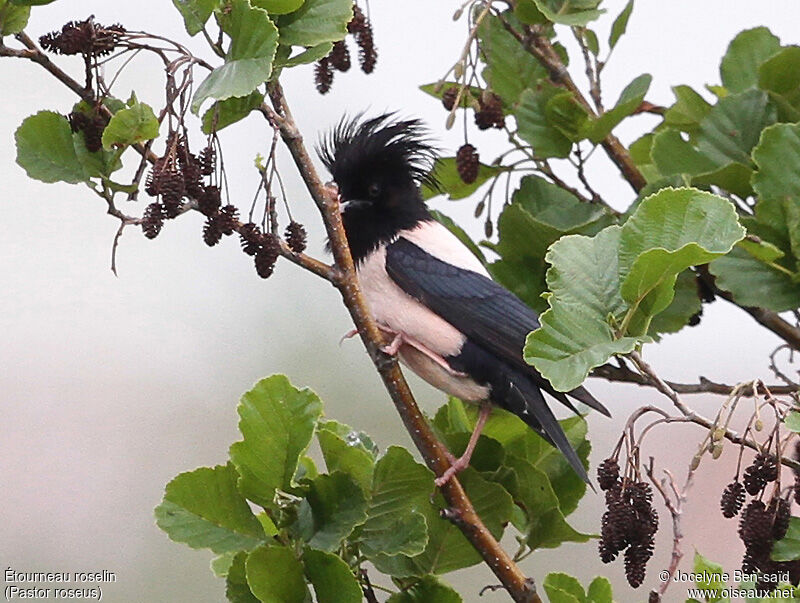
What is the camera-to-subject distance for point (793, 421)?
1.75m

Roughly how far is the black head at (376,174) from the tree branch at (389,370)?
1.19m

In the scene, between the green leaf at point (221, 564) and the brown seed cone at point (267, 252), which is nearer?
the brown seed cone at point (267, 252)

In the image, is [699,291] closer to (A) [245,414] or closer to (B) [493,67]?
(B) [493,67]

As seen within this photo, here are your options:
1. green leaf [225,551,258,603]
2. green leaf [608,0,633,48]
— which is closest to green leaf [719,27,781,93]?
green leaf [608,0,633,48]

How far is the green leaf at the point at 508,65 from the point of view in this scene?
286 cm

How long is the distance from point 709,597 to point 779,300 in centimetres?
58

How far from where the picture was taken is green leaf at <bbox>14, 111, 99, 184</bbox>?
7.17 ft

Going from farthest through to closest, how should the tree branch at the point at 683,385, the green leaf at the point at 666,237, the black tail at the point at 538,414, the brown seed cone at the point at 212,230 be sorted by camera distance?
the black tail at the point at 538,414 < the tree branch at the point at 683,385 < the brown seed cone at the point at 212,230 < the green leaf at the point at 666,237

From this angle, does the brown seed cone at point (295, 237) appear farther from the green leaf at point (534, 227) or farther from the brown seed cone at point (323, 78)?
the green leaf at point (534, 227)

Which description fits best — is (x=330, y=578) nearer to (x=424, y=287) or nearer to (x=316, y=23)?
(x=316, y=23)

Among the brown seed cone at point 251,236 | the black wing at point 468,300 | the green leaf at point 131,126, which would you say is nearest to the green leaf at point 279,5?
the green leaf at point 131,126

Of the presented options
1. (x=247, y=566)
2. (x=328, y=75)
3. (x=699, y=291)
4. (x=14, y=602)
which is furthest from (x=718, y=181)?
(x=14, y=602)

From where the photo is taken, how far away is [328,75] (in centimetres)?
257

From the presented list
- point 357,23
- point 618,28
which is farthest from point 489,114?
point 618,28
